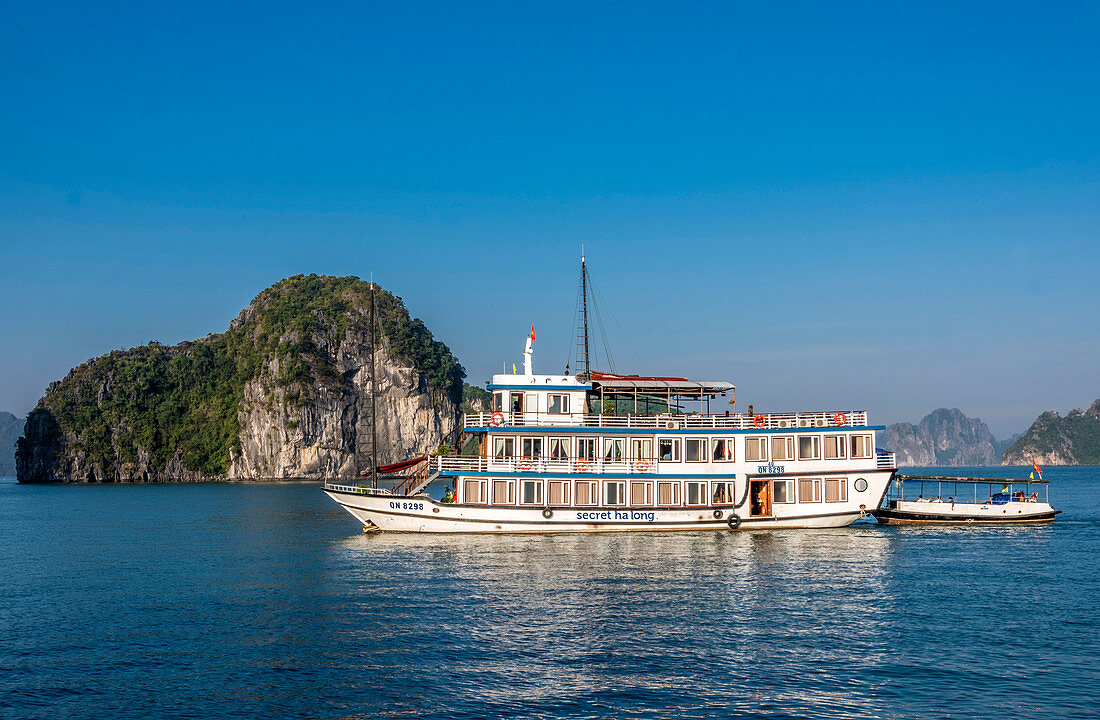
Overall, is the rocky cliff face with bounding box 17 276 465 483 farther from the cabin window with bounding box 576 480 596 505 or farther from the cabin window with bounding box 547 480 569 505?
the cabin window with bounding box 576 480 596 505

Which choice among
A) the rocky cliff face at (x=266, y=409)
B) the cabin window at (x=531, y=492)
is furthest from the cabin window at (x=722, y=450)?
the rocky cliff face at (x=266, y=409)

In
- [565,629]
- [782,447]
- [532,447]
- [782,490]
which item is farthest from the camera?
[782,490]

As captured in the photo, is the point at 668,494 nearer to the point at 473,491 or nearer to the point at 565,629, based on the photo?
the point at 473,491

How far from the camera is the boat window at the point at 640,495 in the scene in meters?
45.9

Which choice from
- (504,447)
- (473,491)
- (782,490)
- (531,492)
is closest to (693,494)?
(782,490)

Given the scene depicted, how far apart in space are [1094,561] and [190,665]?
127ft

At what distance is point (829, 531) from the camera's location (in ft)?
157

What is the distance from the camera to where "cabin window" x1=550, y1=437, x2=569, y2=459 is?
46.0 metres

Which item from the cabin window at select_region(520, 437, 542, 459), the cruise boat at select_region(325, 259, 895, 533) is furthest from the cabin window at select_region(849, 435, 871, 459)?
the cabin window at select_region(520, 437, 542, 459)

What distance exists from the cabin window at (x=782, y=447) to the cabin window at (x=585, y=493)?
32.5 feet

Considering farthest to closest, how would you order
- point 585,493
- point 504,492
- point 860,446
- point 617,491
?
point 860,446
point 617,491
point 585,493
point 504,492

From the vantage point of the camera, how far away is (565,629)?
26406 mm

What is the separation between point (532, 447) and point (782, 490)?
13737mm

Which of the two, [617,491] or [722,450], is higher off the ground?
[722,450]
